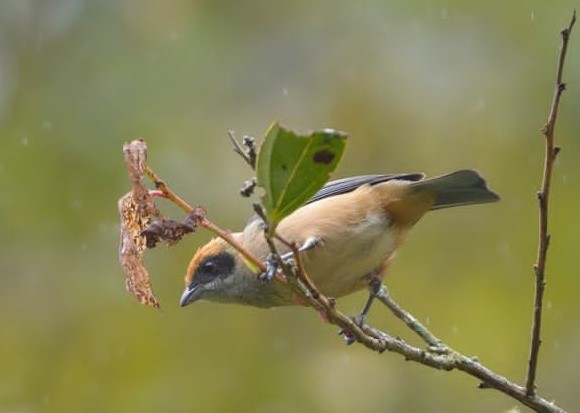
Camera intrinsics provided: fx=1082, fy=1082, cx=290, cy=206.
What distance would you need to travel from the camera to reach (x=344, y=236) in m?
4.52

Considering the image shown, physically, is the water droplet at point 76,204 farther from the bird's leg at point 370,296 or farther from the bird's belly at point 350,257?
the bird's leg at point 370,296

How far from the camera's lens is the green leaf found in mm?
2303

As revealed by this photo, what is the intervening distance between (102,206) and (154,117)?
623 millimetres

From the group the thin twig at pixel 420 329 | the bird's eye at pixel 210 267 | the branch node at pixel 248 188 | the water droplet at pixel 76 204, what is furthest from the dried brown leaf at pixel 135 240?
the water droplet at pixel 76 204

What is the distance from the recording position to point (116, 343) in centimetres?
597

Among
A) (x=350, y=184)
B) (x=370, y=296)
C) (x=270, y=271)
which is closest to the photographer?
(x=270, y=271)

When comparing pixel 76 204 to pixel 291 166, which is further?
pixel 76 204

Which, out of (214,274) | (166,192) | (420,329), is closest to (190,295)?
→ (214,274)

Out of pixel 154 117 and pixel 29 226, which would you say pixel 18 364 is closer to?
pixel 29 226

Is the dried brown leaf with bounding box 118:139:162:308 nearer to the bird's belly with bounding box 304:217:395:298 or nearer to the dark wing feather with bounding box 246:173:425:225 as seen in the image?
the bird's belly with bounding box 304:217:395:298

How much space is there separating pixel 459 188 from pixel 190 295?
1282mm

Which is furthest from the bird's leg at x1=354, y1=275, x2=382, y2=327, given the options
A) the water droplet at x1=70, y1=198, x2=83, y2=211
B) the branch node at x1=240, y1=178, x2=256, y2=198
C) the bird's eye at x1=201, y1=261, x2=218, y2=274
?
the water droplet at x1=70, y1=198, x2=83, y2=211

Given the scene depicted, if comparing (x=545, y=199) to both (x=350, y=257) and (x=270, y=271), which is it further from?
(x=350, y=257)

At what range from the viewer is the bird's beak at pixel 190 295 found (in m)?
4.77
